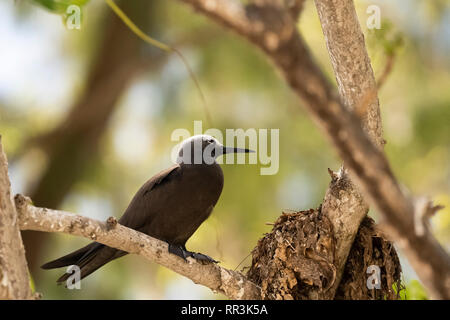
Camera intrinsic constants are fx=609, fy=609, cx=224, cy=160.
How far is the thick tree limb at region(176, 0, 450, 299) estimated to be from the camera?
206cm

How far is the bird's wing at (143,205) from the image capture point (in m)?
4.82

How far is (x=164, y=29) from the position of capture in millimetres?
9734

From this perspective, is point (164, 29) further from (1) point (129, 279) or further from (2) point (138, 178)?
(1) point (129, 279)

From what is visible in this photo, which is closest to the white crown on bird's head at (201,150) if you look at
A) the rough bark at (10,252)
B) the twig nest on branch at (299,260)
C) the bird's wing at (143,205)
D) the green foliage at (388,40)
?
the bird's wing at (143,205)

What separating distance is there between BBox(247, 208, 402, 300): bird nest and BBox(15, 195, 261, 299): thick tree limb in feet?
0.73

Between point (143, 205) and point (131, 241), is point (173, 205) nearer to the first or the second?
point (143, 205)

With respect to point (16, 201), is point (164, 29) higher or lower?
higher

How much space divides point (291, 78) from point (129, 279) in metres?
7.98

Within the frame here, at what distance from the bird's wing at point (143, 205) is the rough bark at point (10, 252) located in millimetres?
1922

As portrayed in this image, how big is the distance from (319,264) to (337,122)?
225cm

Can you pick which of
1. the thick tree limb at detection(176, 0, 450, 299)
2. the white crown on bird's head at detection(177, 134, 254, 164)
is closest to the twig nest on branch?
the white crown on bird's head at detection(177, 134, 254, 164)
